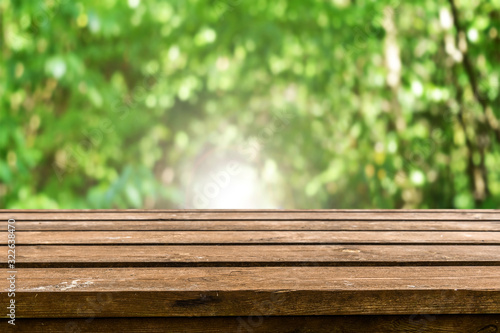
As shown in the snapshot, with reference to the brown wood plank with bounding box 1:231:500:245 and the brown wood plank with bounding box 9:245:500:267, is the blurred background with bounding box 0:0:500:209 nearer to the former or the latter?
the brown wood plank with bounding box 1:231:500:245

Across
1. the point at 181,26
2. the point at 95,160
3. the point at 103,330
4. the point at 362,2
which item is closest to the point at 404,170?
the point at 362,2

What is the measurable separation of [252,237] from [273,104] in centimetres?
197

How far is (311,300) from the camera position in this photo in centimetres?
69

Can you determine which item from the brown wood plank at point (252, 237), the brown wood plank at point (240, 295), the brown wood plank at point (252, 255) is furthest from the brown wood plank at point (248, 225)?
the brown wood plank at point (240, 295)

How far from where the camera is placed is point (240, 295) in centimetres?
68

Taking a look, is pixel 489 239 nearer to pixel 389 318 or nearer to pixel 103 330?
pixel 389 318

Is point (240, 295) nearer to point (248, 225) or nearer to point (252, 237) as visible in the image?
point (252, 237)

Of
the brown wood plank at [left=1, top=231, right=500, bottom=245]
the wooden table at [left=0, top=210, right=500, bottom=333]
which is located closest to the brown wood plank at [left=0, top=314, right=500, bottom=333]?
the wooden table at [left=0, top=210, right=500, bottom=333]

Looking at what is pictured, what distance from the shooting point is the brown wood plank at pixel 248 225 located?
1145 mm

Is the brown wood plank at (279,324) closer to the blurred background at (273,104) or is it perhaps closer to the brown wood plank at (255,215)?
the brown wood plank at (255,215)

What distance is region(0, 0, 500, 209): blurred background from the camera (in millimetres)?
2766

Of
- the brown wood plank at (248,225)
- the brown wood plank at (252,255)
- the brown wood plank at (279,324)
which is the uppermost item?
the brown wood plank at (248,225)

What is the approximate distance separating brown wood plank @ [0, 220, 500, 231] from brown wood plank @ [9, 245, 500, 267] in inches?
7.8

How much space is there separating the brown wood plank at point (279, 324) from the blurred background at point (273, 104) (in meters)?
2.02
